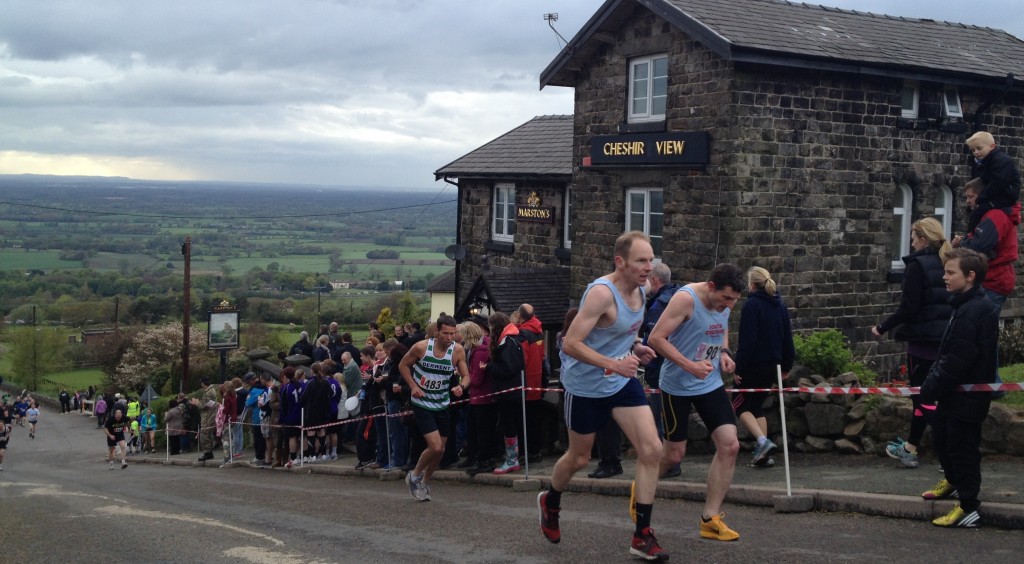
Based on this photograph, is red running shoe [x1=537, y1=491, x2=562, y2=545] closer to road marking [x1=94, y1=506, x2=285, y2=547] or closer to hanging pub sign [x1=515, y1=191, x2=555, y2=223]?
road marking [x1=94, y1=506, x2=285, y2=547]

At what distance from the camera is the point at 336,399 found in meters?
16.2

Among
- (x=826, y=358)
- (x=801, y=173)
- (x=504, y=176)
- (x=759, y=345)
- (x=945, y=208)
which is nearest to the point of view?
(x=759, y=345)

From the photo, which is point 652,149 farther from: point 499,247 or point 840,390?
point 499,247

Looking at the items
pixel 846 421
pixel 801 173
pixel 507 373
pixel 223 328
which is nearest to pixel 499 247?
pixel 223 328

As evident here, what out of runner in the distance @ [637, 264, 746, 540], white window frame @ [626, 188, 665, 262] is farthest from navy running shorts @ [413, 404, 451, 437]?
white window frame @ [626, 188, 665, 262]

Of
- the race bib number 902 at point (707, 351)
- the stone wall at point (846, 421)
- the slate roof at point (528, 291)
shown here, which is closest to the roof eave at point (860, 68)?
the stone wall at point (846, 421)

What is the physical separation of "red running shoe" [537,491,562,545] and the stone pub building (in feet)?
32.2

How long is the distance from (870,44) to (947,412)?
11.8 meters

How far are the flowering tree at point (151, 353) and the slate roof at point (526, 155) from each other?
40.3 m

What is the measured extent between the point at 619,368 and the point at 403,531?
3.10m

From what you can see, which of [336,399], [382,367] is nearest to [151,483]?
[336,399]

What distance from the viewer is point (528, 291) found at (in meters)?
23.9

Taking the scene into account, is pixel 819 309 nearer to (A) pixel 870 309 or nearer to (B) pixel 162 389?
(A) pixel 870 309

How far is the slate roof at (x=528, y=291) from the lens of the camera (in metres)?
23.1
